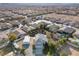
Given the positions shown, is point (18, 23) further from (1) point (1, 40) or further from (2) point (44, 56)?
(2) point (44, 56)

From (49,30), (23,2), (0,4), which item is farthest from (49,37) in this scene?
(0,4)

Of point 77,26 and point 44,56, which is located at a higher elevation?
point 77,26

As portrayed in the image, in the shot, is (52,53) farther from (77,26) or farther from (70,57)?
(77,26)

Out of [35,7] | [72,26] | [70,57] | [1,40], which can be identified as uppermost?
[35,7]

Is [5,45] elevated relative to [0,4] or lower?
lower

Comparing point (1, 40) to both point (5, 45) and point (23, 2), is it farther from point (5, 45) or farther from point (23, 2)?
point (23, 2)

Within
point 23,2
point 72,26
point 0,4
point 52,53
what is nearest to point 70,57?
point 52,53

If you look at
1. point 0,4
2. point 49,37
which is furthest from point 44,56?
point 0,4

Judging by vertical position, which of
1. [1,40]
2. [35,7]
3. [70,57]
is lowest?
[70,57]
